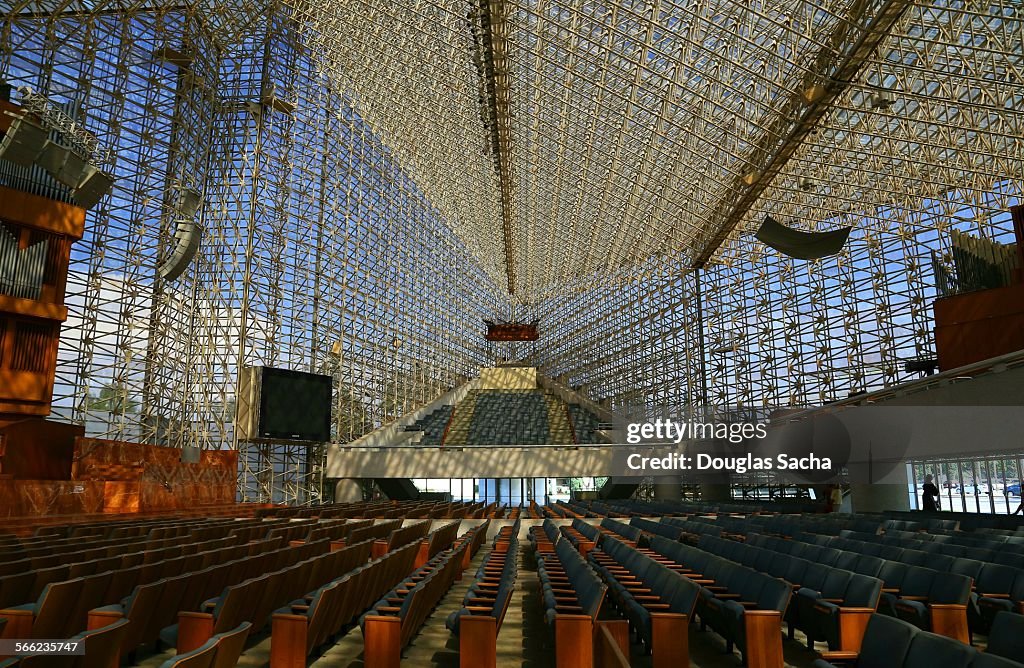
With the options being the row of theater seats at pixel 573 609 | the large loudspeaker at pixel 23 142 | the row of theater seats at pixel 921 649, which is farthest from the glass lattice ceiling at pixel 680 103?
the row of theater seats at pixel 921 649

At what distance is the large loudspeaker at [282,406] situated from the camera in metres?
23.2

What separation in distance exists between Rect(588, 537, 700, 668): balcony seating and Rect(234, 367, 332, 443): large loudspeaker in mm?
17208

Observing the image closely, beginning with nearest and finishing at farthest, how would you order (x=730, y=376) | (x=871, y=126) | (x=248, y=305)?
(x=871, y=126), (x=248, y=305), (x=730, y=376)

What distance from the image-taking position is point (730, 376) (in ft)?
109

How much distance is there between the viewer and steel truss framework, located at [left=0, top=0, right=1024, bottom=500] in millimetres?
20844

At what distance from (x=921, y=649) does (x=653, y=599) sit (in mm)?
2650

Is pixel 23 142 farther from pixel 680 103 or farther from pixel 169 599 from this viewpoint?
pixel 680 103

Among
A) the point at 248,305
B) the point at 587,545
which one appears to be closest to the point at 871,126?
the point at 587,545

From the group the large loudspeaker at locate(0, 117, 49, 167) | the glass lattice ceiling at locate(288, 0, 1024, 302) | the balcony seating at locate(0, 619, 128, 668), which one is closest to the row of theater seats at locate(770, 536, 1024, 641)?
the balcony seating at locate(0, 619, 128, 668)

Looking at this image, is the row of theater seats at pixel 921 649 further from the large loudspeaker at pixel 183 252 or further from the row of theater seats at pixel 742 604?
the large loudspeaker at pixel 183 252

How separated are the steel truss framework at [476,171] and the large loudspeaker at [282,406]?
69.2 inches

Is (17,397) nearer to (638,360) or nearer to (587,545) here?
(587,545)

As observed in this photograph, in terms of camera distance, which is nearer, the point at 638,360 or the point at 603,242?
the point at 603,242

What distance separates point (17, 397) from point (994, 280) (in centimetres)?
2333
